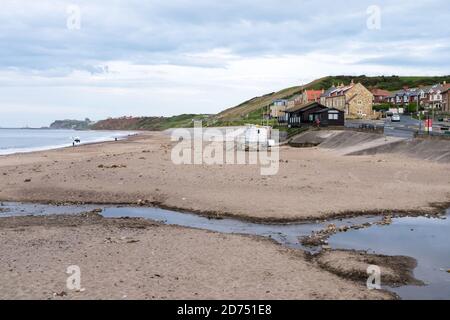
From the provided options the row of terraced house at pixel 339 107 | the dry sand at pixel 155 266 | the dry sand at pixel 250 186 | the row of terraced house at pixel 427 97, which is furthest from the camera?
the row of terraced house at pixel 427 97

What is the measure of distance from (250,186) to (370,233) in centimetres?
1106

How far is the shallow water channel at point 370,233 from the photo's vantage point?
13.9 m

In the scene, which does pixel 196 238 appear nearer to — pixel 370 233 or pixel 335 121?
pixel 370 233

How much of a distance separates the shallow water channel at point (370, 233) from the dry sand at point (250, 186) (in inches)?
49.0

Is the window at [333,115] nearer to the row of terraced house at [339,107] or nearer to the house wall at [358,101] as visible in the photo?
the row of terraced house at [339,107]

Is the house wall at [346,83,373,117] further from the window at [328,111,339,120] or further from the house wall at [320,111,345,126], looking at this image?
the window at [328,111,339,120]

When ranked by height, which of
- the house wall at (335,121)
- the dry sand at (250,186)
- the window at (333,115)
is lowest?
the dry sand at (250,186)

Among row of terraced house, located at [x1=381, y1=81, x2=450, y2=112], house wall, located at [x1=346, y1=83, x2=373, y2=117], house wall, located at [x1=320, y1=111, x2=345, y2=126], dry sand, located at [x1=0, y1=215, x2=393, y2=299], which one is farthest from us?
row of terraced house, located at [x1=381, y1=81, x2=450, y2=112]

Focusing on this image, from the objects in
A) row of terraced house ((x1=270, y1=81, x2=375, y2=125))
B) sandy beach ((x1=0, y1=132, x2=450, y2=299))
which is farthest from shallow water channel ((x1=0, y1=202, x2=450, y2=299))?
row of terraced house ((x1=270, y1=81, x2=375, y2=125))

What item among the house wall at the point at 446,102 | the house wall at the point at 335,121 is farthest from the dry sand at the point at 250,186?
the house wall at the point at 446,102

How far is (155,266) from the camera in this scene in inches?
565

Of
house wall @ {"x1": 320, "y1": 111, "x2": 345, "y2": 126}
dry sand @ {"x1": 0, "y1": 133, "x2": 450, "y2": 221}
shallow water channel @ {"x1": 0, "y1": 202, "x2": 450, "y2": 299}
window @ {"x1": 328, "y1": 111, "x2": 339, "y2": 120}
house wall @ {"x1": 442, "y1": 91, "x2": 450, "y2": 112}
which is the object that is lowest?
shallow water channel @ {"x1": 0, "y1": 202, "x2": 450, "y2": 299}

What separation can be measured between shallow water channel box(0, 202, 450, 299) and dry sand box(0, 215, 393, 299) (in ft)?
4.33

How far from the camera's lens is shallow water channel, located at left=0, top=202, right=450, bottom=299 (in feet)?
45.7
